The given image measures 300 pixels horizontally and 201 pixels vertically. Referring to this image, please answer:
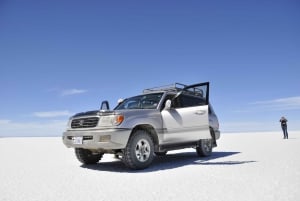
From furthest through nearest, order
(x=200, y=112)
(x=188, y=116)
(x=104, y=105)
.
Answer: (x=104, y=105)
(x=200, y=112)
(x=188, y=116)

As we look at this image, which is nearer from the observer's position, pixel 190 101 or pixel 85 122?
pixel 85 122

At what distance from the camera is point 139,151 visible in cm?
628

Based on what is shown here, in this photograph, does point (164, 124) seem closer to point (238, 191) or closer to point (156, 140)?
point (156, 140)

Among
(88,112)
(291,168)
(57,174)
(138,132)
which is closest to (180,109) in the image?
(138,132)

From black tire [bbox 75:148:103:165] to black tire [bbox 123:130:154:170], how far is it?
5.10ft

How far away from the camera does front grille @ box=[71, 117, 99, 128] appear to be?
6259mm

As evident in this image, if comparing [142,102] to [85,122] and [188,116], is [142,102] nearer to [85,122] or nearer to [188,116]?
[188,116]

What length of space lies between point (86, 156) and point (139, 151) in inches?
71.3

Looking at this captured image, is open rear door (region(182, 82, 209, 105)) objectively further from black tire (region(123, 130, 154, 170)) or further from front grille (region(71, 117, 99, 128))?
front grille (region(71, 117, 99, 128))

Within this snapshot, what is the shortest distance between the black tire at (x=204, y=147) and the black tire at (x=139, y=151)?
7.41 ft

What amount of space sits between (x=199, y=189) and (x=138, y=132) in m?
2.52

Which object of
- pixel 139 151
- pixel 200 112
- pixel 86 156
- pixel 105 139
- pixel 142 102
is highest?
pixel 142 102

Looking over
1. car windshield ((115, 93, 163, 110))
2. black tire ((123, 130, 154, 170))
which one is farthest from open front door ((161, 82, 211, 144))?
black tire ((123, 130, 154, 170))

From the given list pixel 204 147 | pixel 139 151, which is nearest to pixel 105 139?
pixel 139 151
